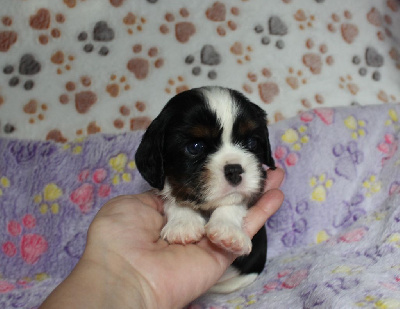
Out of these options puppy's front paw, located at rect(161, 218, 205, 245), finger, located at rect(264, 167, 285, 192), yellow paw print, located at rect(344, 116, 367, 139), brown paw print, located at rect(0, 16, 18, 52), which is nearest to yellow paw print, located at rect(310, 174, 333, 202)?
yellow paw print, located at rect(344, 116, 367, 139)

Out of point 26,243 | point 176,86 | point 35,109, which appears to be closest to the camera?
point 26,243

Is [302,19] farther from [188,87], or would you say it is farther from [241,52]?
[188,87]

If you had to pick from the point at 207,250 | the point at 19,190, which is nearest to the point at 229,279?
the point at 207,250

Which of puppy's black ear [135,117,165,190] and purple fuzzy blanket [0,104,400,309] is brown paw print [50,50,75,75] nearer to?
purple fuzzy blanket [0,104,400,309]

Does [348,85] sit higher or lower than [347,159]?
higher

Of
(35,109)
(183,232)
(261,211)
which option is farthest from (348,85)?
(35,109)
